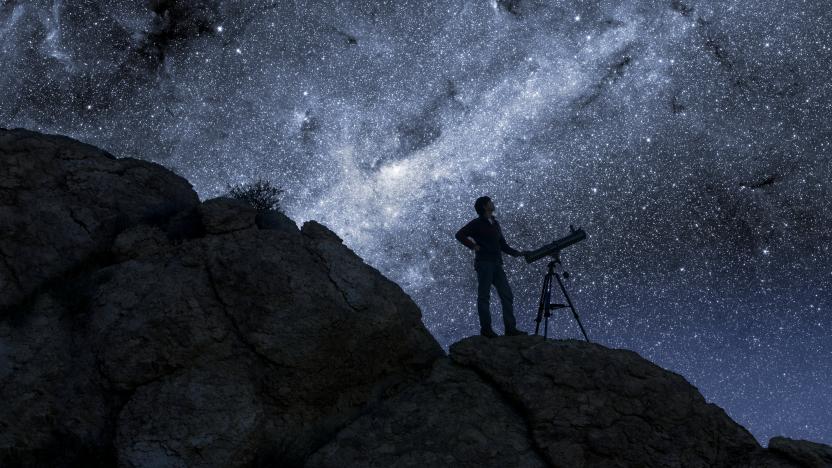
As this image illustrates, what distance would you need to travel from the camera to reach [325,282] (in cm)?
720

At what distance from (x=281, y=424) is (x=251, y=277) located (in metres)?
1.89

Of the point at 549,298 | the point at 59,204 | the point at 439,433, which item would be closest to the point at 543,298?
the point at 549,298

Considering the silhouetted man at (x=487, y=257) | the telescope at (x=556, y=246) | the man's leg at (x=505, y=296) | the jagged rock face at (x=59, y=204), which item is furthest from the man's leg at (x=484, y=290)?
the jagged rock face at (x=59, y=204)

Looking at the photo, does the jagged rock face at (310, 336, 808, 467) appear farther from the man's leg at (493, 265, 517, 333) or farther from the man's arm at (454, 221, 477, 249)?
the man's arm at (454, 221, 477, 249)

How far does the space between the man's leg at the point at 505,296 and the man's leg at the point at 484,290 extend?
0.18m

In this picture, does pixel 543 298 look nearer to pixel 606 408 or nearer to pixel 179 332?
pixel 606 408

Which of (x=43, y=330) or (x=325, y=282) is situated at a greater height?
(x=325, y=282)

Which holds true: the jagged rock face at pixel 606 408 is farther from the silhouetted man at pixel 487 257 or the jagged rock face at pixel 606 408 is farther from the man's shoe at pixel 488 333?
the silhouetted man at pixel 487 257

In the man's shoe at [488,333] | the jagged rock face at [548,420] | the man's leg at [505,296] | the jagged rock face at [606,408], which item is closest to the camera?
the jagged rock face at [548,420]

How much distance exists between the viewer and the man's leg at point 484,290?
8.59 metres

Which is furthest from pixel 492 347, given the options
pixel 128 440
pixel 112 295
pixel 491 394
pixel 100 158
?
pixel 100 158

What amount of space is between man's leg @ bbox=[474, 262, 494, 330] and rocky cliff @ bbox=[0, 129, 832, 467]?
1.00m

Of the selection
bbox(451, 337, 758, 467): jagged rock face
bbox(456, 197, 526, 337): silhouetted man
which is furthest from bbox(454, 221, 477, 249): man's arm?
bbox(451, 337, 758, 467): jagged rock face

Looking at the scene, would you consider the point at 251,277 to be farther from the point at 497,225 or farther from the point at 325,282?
the point at 497,225
